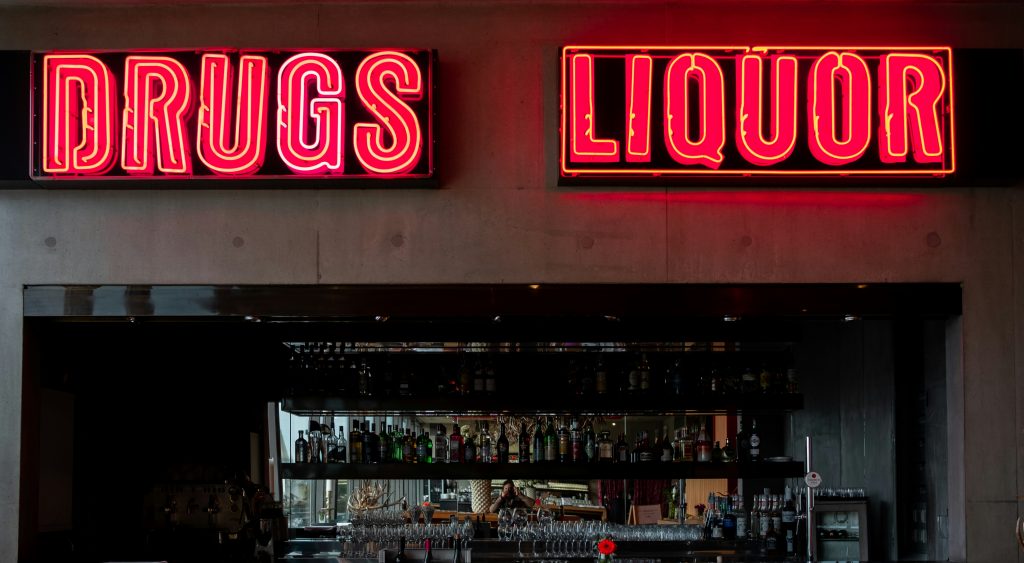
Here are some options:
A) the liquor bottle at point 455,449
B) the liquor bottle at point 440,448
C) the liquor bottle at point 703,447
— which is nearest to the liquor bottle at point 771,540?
the liquor bottle at point 703,447

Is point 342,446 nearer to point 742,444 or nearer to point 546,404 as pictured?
point 546,404

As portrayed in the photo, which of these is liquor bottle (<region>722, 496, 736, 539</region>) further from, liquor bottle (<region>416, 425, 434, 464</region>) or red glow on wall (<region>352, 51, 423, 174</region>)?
red glow on wall (<region>352, 51, 423, 174</region>)

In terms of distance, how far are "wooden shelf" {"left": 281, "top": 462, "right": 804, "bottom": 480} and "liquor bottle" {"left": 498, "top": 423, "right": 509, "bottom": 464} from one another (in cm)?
26

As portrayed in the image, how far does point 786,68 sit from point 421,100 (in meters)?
2.26

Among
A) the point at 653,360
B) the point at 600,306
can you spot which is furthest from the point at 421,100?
the point at 653,360

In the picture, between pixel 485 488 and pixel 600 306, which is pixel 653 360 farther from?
pixel 600 306

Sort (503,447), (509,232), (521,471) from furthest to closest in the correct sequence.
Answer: (503,447), (521,471), (509,232)

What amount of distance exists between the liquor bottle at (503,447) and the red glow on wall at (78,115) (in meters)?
3.89

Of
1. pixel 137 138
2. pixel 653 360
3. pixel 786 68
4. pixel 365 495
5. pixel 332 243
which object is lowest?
pixel 365 495

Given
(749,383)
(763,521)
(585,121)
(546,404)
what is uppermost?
(585,121)

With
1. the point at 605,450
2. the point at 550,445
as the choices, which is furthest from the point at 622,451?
the point at 550,445

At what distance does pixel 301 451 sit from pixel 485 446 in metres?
1.48

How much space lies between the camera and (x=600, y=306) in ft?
22.1

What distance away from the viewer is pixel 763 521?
28.0ft
